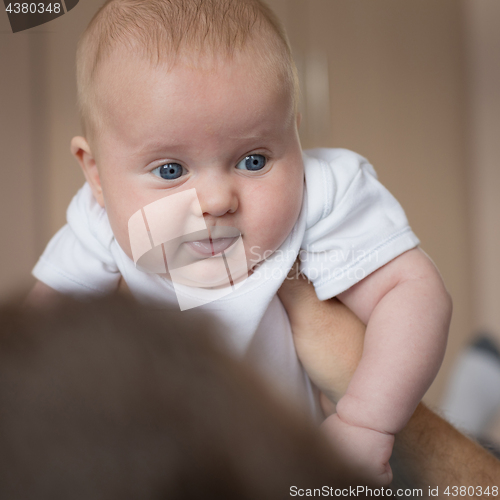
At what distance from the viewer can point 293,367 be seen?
74 cm

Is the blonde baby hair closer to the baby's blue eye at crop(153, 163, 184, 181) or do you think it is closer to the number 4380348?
the baby's blue eye at crop(153, 163, 184, 181)

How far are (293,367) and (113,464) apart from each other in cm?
49

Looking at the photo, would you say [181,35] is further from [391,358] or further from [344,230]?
[391,358]

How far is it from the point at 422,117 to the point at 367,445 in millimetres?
2032

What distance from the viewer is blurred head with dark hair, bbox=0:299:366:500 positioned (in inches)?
10.7

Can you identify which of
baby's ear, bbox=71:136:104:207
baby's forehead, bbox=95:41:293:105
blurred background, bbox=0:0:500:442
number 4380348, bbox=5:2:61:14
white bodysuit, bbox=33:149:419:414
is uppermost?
number 4380348, bbox=5:2:61:14

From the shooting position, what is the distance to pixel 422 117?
2.26 metres

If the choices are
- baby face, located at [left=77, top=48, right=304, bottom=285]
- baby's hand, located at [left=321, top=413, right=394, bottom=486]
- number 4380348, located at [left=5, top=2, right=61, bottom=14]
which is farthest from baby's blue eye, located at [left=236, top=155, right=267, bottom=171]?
number 4380348, located at [left=5, top=2, right=61, bottom=14]

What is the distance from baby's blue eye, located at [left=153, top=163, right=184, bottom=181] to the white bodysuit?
16 centimetres

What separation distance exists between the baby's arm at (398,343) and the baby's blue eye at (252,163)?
225mm

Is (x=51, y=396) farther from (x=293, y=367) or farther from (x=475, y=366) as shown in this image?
(x=475, y=366)

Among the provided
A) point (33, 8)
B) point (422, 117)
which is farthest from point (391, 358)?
point (422, 117)

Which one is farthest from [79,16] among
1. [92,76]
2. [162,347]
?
[162,347]

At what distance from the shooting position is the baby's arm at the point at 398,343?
0.56 meters
